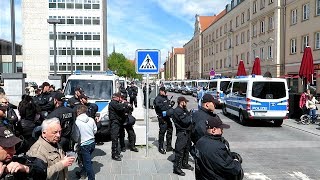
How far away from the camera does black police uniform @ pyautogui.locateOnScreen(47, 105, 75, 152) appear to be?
6.04 meters

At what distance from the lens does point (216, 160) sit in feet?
11.5

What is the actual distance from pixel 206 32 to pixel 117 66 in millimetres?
29841

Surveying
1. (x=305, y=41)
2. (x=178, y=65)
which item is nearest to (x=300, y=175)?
(x=305, y=41)

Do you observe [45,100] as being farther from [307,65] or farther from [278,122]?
[307,65]

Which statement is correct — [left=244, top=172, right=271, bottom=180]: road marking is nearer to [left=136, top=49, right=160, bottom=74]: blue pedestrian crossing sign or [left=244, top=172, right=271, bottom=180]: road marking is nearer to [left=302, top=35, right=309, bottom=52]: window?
[left=136, top=49, right=160, bottom=74]: blue pedestrian crossing sign

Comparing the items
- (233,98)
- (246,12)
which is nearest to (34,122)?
(233,98)

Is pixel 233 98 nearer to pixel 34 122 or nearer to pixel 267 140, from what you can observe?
pixel 267 140

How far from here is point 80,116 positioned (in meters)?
6.28

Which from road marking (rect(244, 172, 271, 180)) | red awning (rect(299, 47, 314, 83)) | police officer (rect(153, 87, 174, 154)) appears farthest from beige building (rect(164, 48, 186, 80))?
road marking (rect(244, 172, 271, 180))

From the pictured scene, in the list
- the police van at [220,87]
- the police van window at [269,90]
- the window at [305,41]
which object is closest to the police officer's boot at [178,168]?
the police van window at [269,90]

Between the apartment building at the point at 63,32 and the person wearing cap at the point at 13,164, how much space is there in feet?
213

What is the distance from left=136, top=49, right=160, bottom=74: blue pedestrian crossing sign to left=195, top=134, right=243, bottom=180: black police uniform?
193 inches

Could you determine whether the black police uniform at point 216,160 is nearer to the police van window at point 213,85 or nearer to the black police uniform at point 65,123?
the black police uniform at point 65,123

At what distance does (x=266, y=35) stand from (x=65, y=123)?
36000 millimetres
